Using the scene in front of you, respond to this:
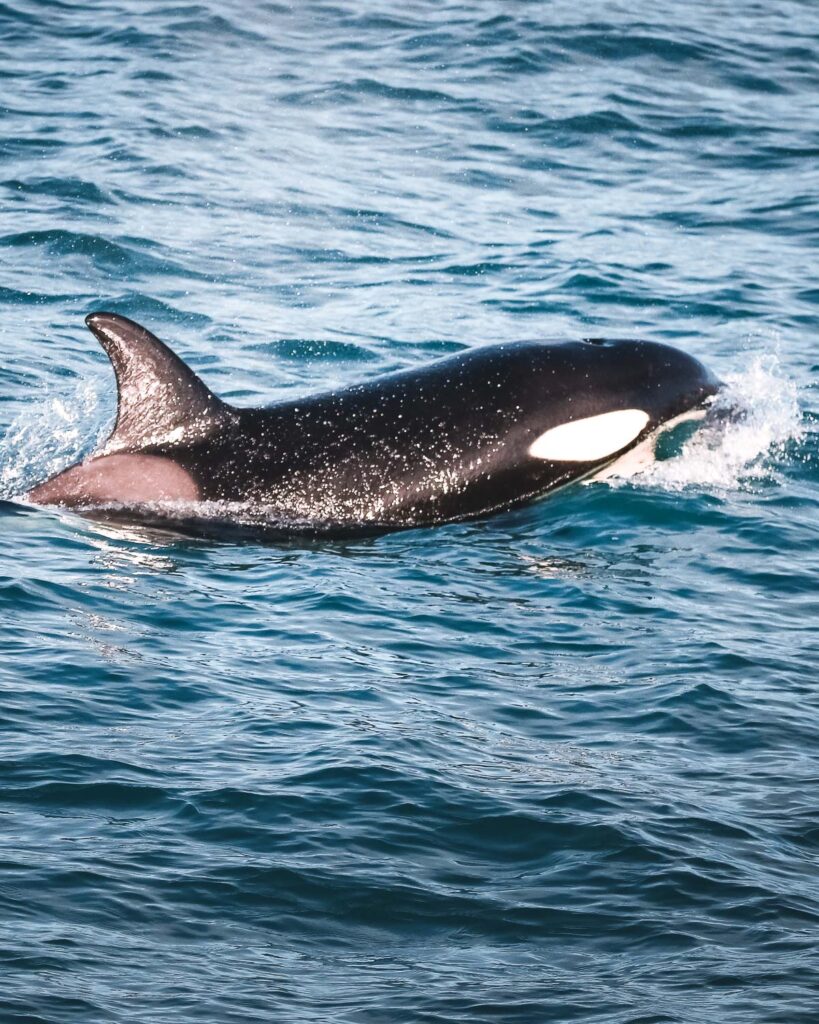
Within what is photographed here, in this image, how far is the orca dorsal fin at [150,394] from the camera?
35.8ft

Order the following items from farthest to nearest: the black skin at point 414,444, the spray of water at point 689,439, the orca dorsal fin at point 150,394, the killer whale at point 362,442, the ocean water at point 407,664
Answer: the spray of water at point 689,439 < the black skin at point 414,444 < the killer whale at point 362,442 < the orca dorsal fin at point 150,394 < the ocean water at point 407,664

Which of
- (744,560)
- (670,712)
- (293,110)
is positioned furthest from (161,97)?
(670,712)

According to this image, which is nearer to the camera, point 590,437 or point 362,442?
point 362,442

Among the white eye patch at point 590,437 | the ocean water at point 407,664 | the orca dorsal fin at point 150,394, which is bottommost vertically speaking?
the ocean water at point 407,664

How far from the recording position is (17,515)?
11.2 metres

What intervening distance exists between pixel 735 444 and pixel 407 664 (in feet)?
17.2

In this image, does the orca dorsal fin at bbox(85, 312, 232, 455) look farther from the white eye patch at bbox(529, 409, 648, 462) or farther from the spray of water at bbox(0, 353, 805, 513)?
the white eye patch at bbox(529, 409, 648, 462)

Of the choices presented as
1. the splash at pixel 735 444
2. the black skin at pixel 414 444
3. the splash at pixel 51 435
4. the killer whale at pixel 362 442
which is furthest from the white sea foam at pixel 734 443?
the splash at pixel 51 435

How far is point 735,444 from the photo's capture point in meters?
13.5

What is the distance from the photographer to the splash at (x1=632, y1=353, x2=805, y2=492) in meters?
12.9

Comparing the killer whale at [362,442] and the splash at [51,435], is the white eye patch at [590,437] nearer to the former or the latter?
the killer whale at [362,442]

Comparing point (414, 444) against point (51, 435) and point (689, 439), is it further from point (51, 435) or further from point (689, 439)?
point (51, 435)

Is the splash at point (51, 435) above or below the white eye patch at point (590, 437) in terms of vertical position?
below

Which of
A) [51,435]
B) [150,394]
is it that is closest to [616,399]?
[150,394]
